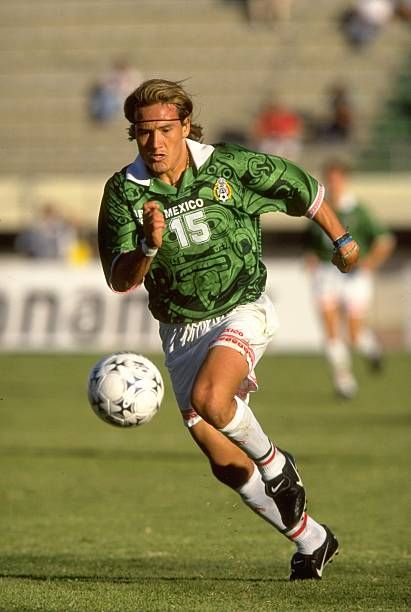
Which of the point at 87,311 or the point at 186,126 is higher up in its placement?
the point at 186,126

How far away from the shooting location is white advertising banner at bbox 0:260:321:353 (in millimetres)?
21914

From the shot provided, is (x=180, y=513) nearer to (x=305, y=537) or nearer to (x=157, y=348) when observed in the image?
(x=305, y=537)

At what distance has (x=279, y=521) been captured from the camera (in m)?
6.42

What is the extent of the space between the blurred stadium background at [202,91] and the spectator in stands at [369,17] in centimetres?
18

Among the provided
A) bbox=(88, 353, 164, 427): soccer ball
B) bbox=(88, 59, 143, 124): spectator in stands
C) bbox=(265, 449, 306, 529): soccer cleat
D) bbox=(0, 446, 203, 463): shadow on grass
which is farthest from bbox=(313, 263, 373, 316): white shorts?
bbox=(88, 59, 143, 124): spectator in stands

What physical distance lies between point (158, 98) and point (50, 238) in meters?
19.0

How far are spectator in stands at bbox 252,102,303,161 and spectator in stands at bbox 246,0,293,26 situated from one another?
3182 mm

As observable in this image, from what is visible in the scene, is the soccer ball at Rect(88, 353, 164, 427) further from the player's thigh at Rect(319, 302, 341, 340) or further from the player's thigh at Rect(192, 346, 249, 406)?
the player's thigh at Rect(319, 302, 341, 340)

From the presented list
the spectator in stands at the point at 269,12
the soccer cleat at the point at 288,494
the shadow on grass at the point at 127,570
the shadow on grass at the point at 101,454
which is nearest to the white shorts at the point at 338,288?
the shadow on grass at the point at 101,454

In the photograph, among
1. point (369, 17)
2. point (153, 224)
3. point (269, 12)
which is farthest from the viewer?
point (269, 12)

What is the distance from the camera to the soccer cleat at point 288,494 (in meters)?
6.26

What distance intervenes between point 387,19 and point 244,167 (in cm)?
2429

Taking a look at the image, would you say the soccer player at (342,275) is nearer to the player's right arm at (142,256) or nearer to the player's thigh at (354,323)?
the player's thigh at (354,323)

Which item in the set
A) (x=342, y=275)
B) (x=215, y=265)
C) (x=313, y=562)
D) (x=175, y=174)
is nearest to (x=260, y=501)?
(x=313, y=562)
